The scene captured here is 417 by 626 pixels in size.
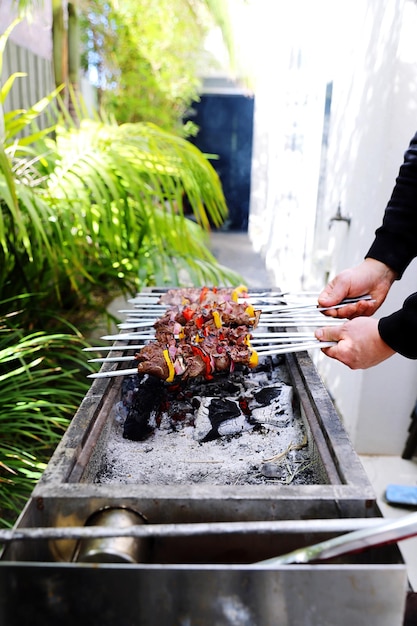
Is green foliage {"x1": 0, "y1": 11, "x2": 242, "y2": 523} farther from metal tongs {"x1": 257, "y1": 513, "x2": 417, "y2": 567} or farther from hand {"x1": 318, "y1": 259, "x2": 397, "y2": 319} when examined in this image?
metal tongs {"x1": 257, "y1": 513, "x2": 417, "y2": 567}

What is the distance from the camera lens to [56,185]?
3920 mm

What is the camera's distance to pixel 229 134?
15.2 m

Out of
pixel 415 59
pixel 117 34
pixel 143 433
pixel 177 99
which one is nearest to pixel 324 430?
pixel 143 433

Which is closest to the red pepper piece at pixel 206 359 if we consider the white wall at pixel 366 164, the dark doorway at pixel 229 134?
the white wall at pixel 366 164

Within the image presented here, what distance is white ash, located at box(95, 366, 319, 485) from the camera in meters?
1.71

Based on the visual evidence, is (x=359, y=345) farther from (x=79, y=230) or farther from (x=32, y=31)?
(x=32, y=31)

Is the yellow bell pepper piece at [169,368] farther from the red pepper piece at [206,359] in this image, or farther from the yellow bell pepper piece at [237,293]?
the yellow bell pepper piece at [237,293]

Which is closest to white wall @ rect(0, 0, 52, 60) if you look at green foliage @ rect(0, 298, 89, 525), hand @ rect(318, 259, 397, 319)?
green foliage @ rect(0, 298, 89, 525)

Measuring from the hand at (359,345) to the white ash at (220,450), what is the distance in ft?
0.87

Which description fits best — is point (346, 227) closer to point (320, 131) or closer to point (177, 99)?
point (320, 131)

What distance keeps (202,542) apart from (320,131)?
5032 mm

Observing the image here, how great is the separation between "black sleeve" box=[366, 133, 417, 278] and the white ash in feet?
2.71

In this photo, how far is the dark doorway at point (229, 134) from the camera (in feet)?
49.4

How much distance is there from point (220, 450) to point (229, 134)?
14494mm
